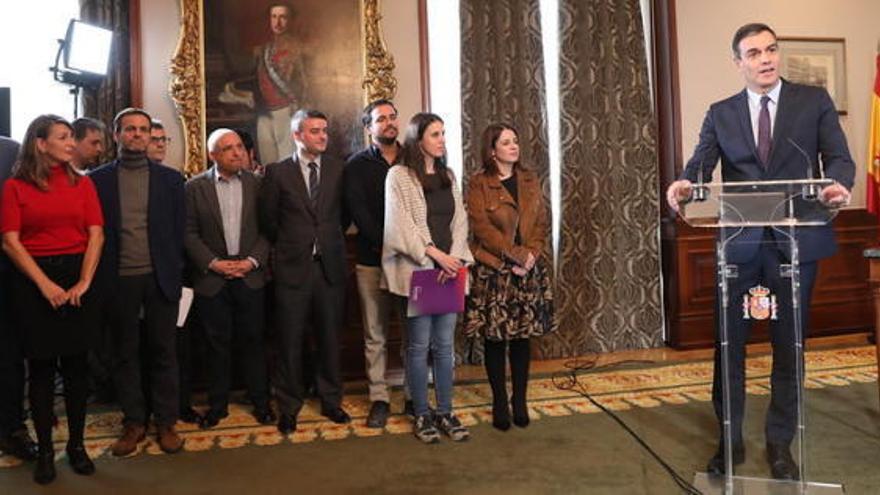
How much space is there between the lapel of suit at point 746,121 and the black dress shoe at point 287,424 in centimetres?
218

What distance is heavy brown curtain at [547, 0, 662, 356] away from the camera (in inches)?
184

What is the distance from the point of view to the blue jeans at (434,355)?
2.99 metres

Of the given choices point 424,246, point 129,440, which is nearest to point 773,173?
point 424,246

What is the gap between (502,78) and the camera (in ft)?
14.9

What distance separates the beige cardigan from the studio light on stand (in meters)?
1.92

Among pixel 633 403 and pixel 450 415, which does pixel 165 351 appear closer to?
pixel 450 415

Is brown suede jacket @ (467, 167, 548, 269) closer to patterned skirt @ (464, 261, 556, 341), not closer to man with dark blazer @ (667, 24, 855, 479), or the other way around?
patterned skirt @ (464, 261, 556, 341)

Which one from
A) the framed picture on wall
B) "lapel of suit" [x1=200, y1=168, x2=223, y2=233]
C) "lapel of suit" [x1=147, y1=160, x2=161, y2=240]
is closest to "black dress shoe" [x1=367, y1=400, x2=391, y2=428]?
"lapel of suit" [x1=200, y1=168, x2=223, y2=233]

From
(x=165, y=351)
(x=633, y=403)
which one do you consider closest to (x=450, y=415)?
(x=633, y=403)

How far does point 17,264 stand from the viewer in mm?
2523

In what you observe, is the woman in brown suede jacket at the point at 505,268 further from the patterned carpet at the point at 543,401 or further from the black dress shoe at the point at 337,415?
the black dress shoe at the point at 337,415

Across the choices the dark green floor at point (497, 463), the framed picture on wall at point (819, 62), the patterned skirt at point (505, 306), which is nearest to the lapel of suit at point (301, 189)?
the patterned skirt at point (505, 306)

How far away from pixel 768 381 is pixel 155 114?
363cm

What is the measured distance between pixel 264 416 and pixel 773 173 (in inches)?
94.3
